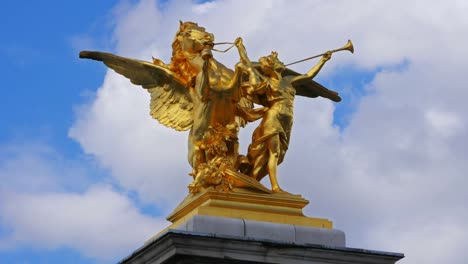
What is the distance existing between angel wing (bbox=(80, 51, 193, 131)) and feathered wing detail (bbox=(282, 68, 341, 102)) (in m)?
1.93

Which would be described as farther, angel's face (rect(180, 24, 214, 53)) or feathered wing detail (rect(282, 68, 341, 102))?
feathered wing detail (rect(282, 68, 341, 102))

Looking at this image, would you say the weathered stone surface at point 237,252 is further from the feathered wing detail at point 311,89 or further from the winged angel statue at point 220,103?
the feathered wing detail at point 311,89

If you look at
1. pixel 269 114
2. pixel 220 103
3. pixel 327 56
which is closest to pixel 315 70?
pixel 327 56

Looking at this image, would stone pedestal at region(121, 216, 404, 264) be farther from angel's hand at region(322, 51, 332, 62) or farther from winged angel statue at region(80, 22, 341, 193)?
angel's hand at region(322, 51, 332, 62)

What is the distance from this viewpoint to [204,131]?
21484 millimetres

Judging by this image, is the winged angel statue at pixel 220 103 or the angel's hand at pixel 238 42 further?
the angel's hand at pixel 238 42

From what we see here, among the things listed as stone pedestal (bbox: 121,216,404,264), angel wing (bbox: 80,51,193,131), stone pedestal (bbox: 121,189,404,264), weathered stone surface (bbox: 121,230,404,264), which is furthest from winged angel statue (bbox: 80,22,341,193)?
weathered stone surface (bbox: 121,230,404,264)

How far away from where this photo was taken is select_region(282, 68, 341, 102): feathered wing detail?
22.5 meters

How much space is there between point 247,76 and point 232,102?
0.55 m

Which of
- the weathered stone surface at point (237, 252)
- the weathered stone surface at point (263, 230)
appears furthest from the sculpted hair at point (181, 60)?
the weathered stone surface at point (237, 252)

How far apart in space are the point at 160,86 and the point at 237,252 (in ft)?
15.0

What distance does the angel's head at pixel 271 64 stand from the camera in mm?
21844

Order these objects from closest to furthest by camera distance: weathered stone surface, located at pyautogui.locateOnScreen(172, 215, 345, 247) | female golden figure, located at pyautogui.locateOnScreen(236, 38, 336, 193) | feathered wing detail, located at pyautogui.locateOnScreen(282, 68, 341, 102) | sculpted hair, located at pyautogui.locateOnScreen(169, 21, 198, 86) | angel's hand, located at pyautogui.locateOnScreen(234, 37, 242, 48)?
weathered stone surface, located at pyautogui.locateOnScreen(172, 215, 345, 247), female golden figure, located at pyautogui.locateOnScreen(236, 38, 336, 193), angel's hand, located at pyautogui.locateOnScreen(234, 37, 242, 48), sculpted hair, located at pyautogui.locateOnScreen(169, 21, 198, 86), feathered wing detail, located at pyautogui.locateOnScreen(282, 68, 341, 102)

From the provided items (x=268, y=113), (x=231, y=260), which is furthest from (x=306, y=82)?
(x=231, y=260)
